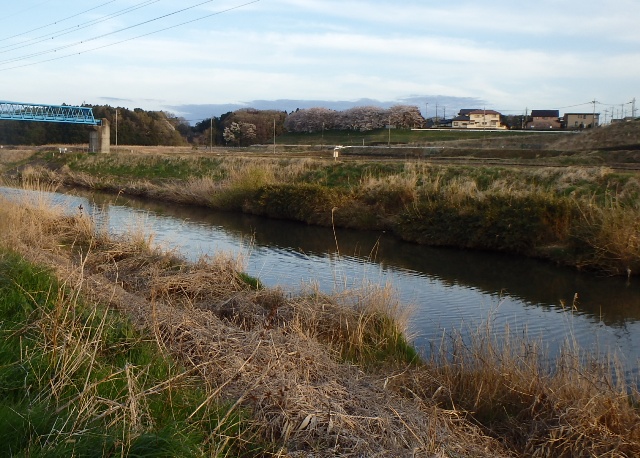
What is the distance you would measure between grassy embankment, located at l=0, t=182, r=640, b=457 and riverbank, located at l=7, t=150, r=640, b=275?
4414 millimetres

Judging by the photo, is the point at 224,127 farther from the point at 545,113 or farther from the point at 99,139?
the point at 545,113

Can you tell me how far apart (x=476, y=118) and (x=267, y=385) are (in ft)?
355

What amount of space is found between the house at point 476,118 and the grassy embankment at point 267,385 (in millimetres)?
96763

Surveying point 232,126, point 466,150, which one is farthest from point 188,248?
point 232,126

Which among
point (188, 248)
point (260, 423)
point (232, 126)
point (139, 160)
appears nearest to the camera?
point (260, 423)

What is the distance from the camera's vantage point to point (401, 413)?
5531 millimetres

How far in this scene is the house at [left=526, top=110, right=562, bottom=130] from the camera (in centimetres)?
9168

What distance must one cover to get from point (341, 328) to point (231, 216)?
1894 centimetres

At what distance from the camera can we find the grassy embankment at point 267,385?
446 cm

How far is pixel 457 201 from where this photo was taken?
2150cm

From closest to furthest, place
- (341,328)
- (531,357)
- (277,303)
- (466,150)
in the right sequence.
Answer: (531,357), (341,328), (277,303), (466,150)

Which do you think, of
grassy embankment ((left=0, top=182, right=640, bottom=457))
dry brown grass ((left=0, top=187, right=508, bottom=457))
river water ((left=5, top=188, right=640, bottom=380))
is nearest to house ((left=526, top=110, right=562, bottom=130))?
river water ((left=5, top=188, right=640, bottom=380))

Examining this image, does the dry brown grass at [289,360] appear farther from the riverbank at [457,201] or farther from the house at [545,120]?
the house at [545,120]

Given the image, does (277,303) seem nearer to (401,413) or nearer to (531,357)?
(531,357)
